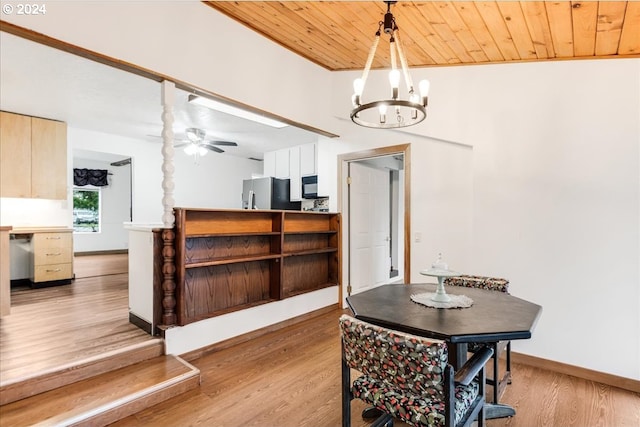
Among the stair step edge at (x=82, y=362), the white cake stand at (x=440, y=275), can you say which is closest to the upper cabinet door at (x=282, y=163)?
the stair step edge at (x=82, y=362)

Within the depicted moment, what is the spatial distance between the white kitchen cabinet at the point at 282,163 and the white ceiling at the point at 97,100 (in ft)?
0.50

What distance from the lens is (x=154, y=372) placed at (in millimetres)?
2342

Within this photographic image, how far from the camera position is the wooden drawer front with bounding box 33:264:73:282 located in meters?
4.46

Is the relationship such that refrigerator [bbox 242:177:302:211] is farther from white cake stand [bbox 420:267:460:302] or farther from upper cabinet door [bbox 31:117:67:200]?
white cake stand [bbox 420:267:460:302]

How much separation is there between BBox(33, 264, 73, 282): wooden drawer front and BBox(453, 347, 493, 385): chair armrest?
5418mm

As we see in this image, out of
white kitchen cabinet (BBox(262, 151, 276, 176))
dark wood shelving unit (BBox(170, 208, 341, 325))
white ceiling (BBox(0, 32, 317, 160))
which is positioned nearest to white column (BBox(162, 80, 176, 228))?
dark wood shelving unit (BBox(170, 208, 341, 325))

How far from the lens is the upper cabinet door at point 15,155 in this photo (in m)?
4.22

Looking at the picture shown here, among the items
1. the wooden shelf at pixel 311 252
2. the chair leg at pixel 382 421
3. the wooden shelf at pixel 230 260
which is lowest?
the chair leg at pixel 382 421

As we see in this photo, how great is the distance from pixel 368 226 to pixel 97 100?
154 inches

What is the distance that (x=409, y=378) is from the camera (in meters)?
1.33

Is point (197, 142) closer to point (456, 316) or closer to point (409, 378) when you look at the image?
point (456, 316)

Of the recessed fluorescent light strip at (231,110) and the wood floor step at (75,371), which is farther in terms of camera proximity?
the recessed fluorescent light strip at (231,110)

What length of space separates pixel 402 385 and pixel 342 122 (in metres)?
3.58

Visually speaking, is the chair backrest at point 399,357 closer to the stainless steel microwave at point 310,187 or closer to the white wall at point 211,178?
the stainless steel microwave at point 310,187
